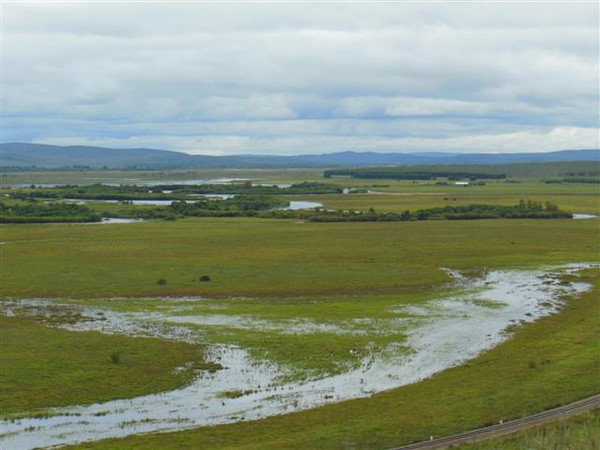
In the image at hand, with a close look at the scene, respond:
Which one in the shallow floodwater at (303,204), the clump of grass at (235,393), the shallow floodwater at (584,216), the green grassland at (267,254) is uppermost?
the shallow floodwater at (303,204)

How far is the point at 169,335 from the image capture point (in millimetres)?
38812

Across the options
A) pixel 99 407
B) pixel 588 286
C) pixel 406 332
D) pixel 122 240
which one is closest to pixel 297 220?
pixel 122 240

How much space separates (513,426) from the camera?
83.9ft

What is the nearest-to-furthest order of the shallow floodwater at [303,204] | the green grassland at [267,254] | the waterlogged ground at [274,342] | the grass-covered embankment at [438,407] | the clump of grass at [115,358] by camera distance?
the grass-covered embankment at [438,407]
the waterlogged ground at [274,342]
the clump of grass at [115,358]
the green grassland at [267,254]
the shallow floodwater at [303,204]

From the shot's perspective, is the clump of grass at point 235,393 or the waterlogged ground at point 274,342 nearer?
the waterlogged ground at point 274,342

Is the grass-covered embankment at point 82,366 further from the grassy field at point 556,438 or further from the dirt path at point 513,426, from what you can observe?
the grassy field at point 556,438

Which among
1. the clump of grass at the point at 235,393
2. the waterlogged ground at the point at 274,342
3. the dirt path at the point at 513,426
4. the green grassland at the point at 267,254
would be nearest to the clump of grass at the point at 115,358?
the waterlogged ground at the point at 274,342

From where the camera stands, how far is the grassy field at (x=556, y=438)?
2241 cm

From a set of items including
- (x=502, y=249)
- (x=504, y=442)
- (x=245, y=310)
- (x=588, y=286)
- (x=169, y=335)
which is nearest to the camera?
(x=504, y=442)

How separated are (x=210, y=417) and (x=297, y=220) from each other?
80733 mm

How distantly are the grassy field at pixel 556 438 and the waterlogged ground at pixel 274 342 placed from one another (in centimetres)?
706

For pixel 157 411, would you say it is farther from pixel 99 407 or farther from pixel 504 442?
pixel 504 442

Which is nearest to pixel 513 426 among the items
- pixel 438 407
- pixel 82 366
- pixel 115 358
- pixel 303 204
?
pixel 438 407

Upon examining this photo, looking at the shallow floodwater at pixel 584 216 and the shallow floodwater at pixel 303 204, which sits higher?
the shallow floodwater at pixel 303 204
